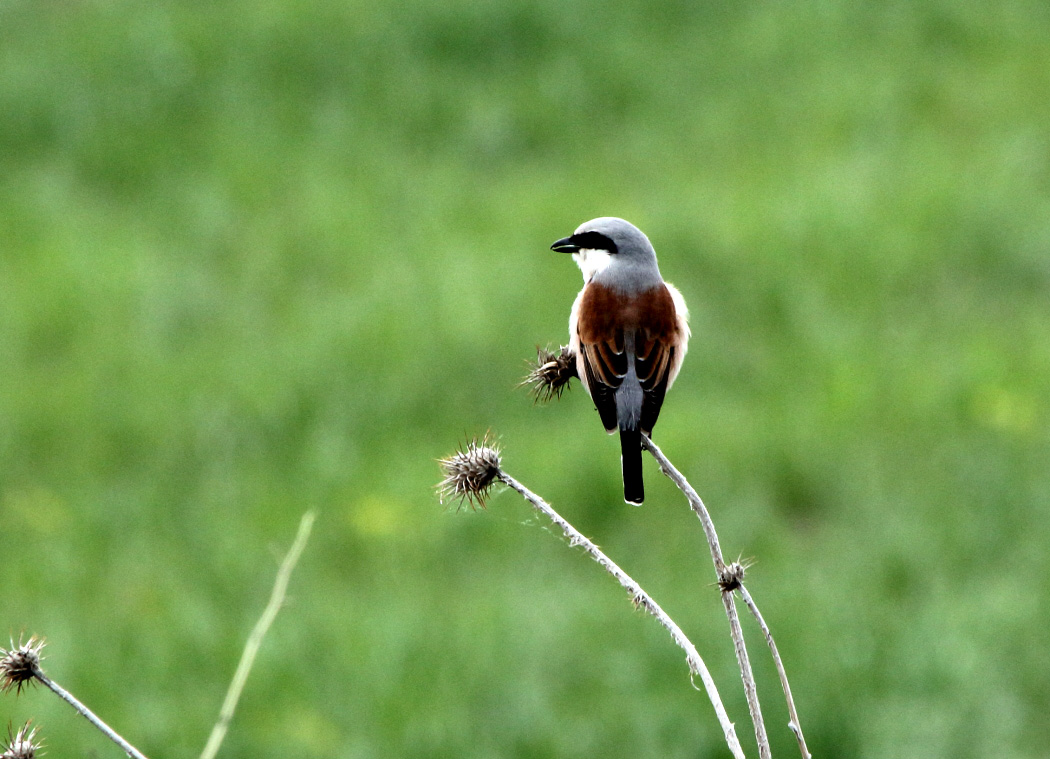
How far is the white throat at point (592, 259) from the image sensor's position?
13.0ft

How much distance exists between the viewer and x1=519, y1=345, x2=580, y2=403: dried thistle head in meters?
3.52

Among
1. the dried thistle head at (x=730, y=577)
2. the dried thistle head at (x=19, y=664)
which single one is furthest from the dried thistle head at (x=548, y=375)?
the dried thistle head at (x=19, y=664)

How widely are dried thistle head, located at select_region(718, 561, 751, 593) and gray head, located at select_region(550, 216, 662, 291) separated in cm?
150

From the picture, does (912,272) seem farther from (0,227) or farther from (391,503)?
(0,227)

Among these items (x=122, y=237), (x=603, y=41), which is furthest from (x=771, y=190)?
(x=122, y=237)

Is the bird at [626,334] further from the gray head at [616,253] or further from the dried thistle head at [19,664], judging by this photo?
the dried thistle head at [19,664]

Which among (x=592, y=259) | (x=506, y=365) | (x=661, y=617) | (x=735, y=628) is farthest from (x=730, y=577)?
(x=506, y=365)

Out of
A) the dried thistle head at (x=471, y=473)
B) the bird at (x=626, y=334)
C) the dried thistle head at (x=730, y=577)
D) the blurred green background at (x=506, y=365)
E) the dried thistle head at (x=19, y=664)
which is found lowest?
the dried thistle head at (x=19, y=664)

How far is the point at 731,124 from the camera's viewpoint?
494 inches

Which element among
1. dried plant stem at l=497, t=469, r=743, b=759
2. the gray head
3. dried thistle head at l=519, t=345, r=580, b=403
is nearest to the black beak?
the gray head

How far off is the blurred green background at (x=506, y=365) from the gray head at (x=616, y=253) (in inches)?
115

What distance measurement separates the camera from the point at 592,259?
4.05 m

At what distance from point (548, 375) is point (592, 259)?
0.60m

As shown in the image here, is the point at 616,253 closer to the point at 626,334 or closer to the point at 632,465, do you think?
the point at 626,334
